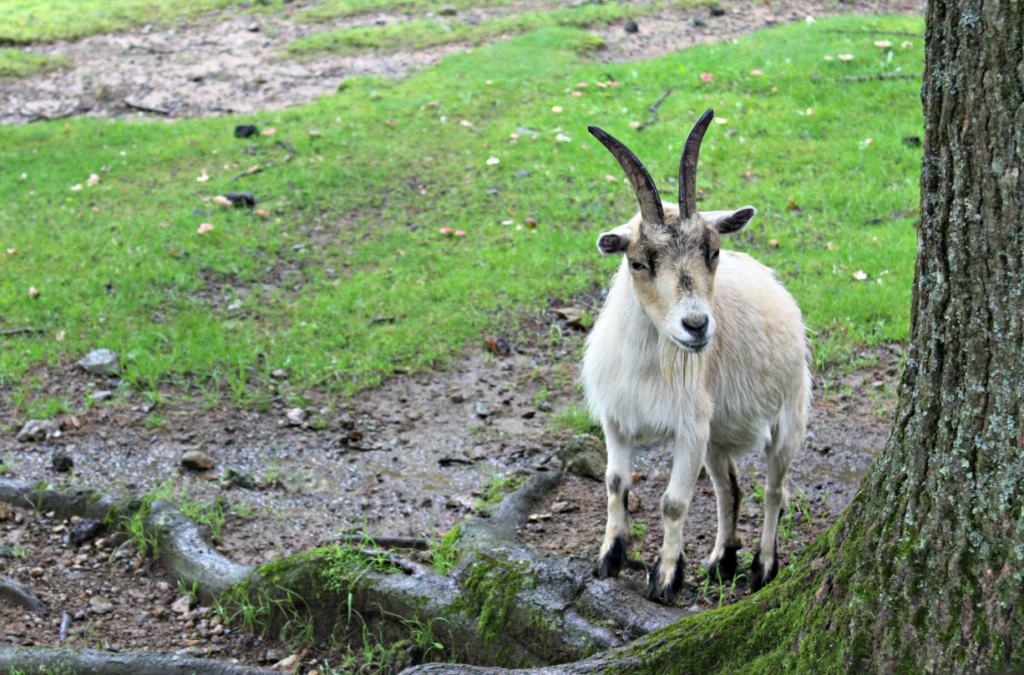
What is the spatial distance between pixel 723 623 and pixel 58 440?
5.45 m

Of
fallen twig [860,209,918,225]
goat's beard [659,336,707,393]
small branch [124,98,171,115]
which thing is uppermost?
small branch [124,98,171,115]

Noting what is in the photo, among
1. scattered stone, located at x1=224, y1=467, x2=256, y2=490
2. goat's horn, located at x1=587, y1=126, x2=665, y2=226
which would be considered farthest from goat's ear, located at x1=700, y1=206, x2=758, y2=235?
scattered stone, located at x1=224, y1=467, x2=256, y2=490

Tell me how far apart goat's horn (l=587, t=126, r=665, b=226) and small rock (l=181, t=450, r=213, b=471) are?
3.82 metres

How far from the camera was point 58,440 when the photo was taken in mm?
6527

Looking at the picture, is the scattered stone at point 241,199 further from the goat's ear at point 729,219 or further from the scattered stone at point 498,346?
the goat's ear at point 729,219

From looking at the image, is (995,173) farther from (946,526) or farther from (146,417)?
(146,417)

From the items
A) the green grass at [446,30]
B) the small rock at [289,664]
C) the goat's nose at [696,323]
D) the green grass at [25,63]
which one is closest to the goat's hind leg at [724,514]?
the goat's nose at [696,323]

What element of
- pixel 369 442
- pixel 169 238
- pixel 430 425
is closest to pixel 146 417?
pixel 369 442

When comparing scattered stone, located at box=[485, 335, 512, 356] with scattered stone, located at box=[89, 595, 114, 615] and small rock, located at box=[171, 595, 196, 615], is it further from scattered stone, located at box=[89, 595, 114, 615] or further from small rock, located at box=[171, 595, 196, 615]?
scattered stone, located at box=[89, 595, 114, 615]

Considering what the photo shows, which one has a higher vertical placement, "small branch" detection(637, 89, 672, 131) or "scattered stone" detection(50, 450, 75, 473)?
"small branch" detection(637, 89, 672, 131)

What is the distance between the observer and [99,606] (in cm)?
472

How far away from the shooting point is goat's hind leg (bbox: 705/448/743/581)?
4.87 meters

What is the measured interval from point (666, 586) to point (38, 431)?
5.05m

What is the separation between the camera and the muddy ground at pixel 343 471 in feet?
15.9
